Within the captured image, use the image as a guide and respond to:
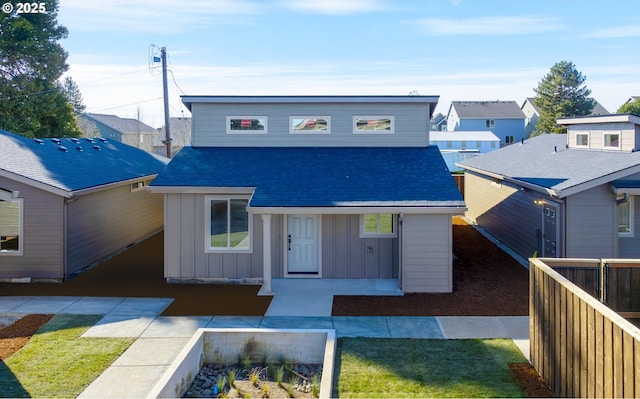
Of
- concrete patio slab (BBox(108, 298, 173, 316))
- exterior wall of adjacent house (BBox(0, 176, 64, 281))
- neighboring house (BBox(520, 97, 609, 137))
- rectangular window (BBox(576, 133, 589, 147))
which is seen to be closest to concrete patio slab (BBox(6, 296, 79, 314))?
concrete patio slab (BBox(108, 298, 173, 316))

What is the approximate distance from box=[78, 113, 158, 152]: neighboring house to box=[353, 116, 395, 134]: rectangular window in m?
47.7

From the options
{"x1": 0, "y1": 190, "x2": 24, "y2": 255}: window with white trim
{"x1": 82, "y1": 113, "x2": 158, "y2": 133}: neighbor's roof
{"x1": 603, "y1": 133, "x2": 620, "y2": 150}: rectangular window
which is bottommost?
{"x1": 0, "y1": 190, "x2": 24, "y2": 255}: window with white trim

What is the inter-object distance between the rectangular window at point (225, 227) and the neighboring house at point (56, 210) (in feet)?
9.51

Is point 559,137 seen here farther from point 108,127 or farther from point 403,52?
point 108,127

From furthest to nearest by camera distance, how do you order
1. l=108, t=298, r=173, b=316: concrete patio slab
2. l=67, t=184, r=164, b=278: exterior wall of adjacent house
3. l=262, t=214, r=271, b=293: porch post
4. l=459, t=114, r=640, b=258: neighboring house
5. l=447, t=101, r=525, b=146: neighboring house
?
1. l=447, t=101, r=525, b=146: neighboring house
2. l=67, t=184, r=164, b=278: exterior wall of adjacent house
3. l=459, t=114, r=640, b=258: neighboring house
4. l=262, t=214, r=271, b=293: porch post
5. l=108, t=298, r=173, b=316: concrete patio slab

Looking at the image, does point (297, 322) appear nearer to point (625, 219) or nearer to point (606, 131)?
point (625, 219)

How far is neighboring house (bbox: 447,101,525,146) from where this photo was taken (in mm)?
59312

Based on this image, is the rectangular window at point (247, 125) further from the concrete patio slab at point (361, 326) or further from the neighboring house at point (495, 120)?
the neighboring house at point (495, 120)

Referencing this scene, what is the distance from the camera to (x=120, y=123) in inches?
2731

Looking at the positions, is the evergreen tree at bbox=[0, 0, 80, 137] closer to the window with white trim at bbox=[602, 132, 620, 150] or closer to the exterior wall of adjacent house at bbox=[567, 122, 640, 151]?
the exterior wall of adjacent house at bbox=[567, 122, 640, 151]

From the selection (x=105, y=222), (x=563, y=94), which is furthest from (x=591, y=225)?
(x=563, y=94)

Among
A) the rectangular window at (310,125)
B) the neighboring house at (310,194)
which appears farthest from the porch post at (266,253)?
the rectangular window at (310,125)

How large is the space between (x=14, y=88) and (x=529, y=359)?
2999 cm

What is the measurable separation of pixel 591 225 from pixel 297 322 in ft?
25.8
